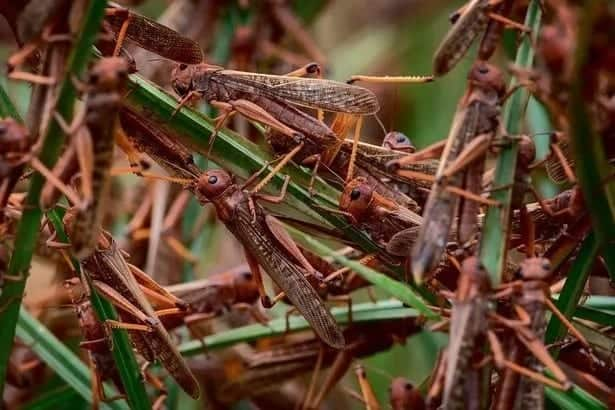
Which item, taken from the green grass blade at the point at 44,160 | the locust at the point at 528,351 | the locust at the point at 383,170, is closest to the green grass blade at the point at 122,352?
the green grass blade at the point at 44,160

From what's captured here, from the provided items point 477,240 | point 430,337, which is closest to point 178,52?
point 477,240

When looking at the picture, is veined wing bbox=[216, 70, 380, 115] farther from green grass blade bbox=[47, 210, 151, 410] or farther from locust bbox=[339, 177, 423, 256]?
green grass blade bbox=[47, 210, 151, 410]

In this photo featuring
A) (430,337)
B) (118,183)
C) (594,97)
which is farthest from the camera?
(118,183)

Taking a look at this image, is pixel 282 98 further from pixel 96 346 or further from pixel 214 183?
pixel 96 346

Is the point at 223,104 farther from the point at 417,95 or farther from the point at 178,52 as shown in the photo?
the point at 417,95

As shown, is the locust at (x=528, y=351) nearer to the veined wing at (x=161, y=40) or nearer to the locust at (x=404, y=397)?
the locust at (x=404, y=397)
